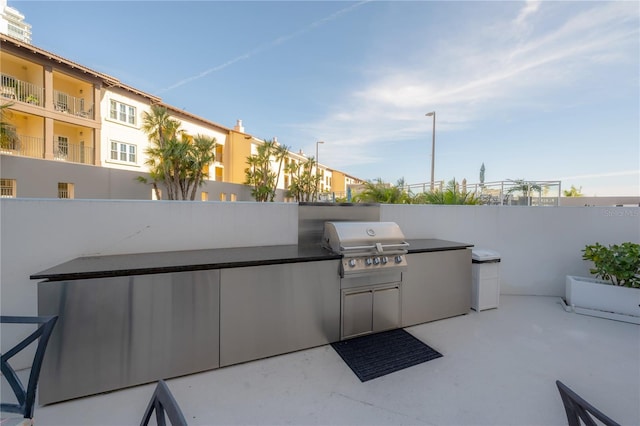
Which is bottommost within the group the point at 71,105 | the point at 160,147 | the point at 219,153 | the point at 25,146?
the point at 25,146

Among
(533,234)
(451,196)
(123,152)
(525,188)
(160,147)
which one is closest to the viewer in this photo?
(533,234)

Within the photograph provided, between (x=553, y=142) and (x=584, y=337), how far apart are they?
6.22 m

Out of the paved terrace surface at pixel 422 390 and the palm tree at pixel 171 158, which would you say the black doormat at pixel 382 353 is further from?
the palm tree at pixel 171 158

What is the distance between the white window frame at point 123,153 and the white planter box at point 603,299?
18.4 m

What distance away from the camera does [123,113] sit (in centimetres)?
1453

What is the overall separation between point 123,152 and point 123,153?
6cm

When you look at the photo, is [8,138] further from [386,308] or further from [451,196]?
[451,196]

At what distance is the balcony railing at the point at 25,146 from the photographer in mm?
9127

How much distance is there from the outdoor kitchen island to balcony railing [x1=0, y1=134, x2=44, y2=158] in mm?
11785

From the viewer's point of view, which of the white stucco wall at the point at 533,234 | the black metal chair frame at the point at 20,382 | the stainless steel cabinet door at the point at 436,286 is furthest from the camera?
the white stucco wall at the point at 533,234

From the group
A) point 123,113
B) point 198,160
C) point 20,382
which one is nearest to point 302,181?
point 198,160

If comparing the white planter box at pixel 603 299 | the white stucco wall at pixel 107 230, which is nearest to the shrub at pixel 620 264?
the white planter box at pixel 603 299

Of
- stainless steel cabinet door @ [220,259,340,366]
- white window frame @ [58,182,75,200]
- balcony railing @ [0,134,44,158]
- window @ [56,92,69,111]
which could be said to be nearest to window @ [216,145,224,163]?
window @ [56,92,69,111]

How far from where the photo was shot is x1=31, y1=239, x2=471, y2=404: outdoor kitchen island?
1769 millimetres
